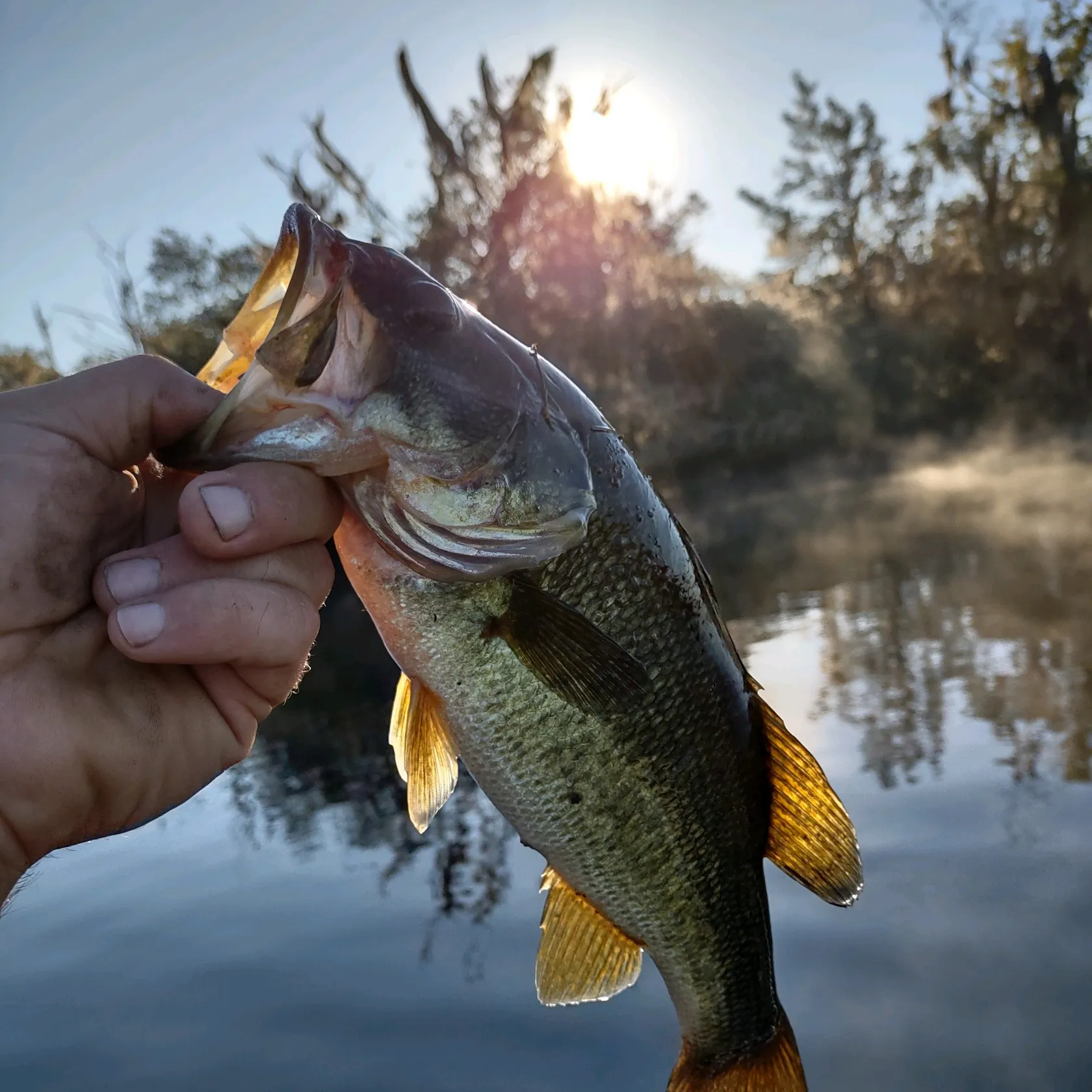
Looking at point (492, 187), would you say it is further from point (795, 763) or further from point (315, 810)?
point (795, 763)

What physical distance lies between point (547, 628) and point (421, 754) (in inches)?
16.9

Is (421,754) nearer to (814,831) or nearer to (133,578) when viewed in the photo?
(133,578)

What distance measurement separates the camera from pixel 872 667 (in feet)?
23.5

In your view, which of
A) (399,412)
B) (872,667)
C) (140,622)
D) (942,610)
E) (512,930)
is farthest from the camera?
(942,610)

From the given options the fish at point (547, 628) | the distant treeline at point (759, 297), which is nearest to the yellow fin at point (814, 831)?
the fish at point (547, 628)

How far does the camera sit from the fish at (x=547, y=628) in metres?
1.64

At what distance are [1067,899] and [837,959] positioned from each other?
38.7 inches

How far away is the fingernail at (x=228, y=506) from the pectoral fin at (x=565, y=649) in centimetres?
50

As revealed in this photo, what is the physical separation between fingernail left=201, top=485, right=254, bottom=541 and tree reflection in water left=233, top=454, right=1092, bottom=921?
2928 millimetres

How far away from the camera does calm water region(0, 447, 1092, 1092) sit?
327 centimetres

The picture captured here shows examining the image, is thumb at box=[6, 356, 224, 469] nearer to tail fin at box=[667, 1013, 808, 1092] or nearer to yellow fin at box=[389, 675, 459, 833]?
yellow fin at box=[389, 675, 459, 833]

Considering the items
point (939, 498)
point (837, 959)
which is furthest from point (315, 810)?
point (939, 498)

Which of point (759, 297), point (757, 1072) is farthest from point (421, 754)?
point (759, 297)

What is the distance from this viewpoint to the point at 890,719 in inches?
229
